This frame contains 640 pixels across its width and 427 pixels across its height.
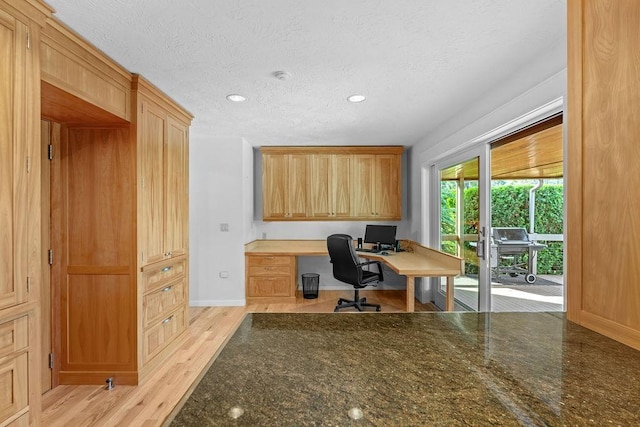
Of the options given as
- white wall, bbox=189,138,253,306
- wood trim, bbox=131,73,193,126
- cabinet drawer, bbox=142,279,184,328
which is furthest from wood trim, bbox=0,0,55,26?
white wall, bbox=189,138,253,306

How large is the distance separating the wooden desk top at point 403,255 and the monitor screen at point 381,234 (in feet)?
0.68

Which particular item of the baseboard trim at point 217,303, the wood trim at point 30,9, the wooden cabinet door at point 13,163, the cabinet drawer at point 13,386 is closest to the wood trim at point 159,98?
the wood trim at point 30,9

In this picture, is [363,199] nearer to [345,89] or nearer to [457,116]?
[457,116]

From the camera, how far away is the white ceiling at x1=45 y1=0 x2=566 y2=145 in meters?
1.62

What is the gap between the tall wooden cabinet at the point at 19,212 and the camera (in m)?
1.41

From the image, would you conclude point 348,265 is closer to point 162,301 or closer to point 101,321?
point 162,301

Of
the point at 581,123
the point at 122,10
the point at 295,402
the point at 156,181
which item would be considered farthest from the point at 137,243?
the point at 581,123

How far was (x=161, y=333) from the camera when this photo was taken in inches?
113

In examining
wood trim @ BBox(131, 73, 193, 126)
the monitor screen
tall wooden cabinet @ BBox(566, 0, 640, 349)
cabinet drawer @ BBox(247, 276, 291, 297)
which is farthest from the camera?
the monitor screen

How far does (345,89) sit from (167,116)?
1606 mm

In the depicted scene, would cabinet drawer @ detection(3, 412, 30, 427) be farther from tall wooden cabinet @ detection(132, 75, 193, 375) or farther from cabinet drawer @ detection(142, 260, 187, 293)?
cabinet drawer @ detection(142, 260, 187, 293)

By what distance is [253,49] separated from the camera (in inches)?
79.4

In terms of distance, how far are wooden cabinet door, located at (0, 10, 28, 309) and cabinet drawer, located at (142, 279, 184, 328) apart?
122 centimetres

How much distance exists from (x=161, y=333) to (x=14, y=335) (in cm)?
152
